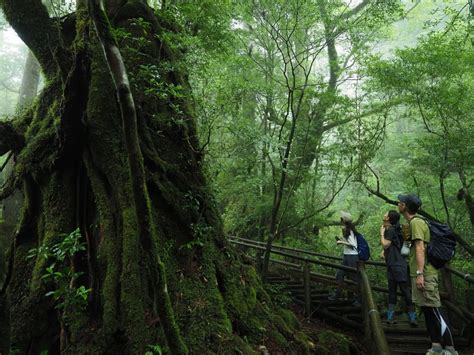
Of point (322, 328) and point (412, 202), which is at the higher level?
point (412, 202)

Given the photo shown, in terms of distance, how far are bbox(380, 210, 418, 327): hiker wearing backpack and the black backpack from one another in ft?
3.80

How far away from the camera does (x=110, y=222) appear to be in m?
3.79

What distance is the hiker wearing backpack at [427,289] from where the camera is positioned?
3852mm

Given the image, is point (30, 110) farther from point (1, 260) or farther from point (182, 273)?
point (182, 273)

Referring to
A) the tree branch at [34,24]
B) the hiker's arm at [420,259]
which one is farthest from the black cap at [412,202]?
the tree branch at [34,24]

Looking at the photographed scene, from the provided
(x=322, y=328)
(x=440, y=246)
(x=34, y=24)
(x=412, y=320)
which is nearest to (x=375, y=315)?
(x=440, y=246)

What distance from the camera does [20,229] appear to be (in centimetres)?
430

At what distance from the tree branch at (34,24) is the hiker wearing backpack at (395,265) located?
19.0 ft

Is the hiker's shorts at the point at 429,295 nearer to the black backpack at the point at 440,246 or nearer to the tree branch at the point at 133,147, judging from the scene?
the black backpack at the point at 440,246

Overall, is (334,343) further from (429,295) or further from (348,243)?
(348,243)

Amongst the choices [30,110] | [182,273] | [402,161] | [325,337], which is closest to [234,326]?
[182,273]

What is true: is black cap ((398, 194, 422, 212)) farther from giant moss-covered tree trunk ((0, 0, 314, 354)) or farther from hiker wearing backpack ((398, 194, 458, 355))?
giant moss-covered tree trunk ((0, 0, 314, 354))

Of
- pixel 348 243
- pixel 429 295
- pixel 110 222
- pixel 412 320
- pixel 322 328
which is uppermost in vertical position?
pixel 110 222

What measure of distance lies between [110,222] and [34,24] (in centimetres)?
341
